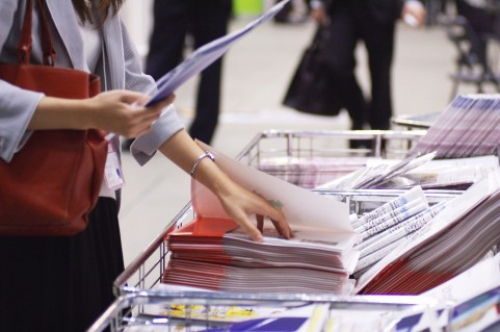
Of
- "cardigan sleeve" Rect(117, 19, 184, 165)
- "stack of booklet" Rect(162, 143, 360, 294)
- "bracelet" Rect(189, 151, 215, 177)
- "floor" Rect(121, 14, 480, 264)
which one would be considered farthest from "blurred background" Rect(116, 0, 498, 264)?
"stack of booklet" Rect(162, 143, 360, 294)

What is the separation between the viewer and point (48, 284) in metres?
1.68

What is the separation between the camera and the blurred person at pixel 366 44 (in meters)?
5.00

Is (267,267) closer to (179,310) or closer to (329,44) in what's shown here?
(179,310)

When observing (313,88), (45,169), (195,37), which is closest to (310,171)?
(45,169)

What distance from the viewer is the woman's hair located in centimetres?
166

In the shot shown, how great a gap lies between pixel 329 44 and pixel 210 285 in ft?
11.9

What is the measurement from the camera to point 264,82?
33.4ft

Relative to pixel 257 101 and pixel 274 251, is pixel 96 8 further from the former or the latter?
pixel 257 101

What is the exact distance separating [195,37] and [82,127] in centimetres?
442

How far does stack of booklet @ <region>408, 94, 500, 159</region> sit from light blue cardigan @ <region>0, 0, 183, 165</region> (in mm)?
715

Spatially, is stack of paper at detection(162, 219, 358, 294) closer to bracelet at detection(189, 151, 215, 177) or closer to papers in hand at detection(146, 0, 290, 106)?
bracelet at detection(189, 151, 215, 177)

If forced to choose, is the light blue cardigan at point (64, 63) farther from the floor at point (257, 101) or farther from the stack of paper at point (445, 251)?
the floor at point (257, 101)

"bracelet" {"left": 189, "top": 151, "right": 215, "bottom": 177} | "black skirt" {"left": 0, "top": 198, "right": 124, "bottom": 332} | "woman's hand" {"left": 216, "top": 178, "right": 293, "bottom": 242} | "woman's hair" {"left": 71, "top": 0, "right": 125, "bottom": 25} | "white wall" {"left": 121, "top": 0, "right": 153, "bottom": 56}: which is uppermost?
"white wall" {"left": 121, "top": 0, "right": 153, "bottom": 56}

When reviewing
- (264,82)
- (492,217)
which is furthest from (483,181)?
(264,82)
